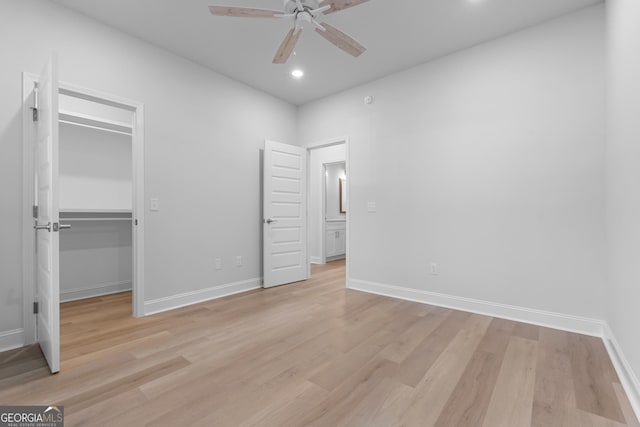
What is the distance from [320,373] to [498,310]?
2.06 metres

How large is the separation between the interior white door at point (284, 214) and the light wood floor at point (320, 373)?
4.24 ft

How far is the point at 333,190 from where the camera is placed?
274 inches

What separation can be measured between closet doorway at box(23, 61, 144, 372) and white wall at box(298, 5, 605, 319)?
2.69m

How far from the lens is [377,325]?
2684 millimetres

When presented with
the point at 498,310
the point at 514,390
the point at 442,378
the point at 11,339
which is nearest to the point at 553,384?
the point at 514,390

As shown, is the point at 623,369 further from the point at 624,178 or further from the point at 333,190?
the point at 333,190

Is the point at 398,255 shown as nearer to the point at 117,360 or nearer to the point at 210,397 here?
the point at 210,397

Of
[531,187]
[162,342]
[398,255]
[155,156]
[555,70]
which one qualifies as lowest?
[162,342]

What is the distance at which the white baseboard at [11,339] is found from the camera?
2.18 metres

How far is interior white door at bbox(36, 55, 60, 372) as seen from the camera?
5.92 feet

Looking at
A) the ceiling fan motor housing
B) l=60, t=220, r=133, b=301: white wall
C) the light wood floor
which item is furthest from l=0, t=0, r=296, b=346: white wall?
the ceiling fan motor housing

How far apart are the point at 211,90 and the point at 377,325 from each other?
330cm

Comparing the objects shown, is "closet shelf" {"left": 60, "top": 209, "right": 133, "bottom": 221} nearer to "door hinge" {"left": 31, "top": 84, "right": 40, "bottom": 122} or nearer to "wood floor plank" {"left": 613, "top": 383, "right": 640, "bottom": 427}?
"door hinge" {"left": 31, "top": 84, "right": 40, "bottom": 122}

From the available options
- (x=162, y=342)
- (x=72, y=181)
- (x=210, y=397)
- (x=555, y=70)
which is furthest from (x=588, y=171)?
(x=72, y=181)
